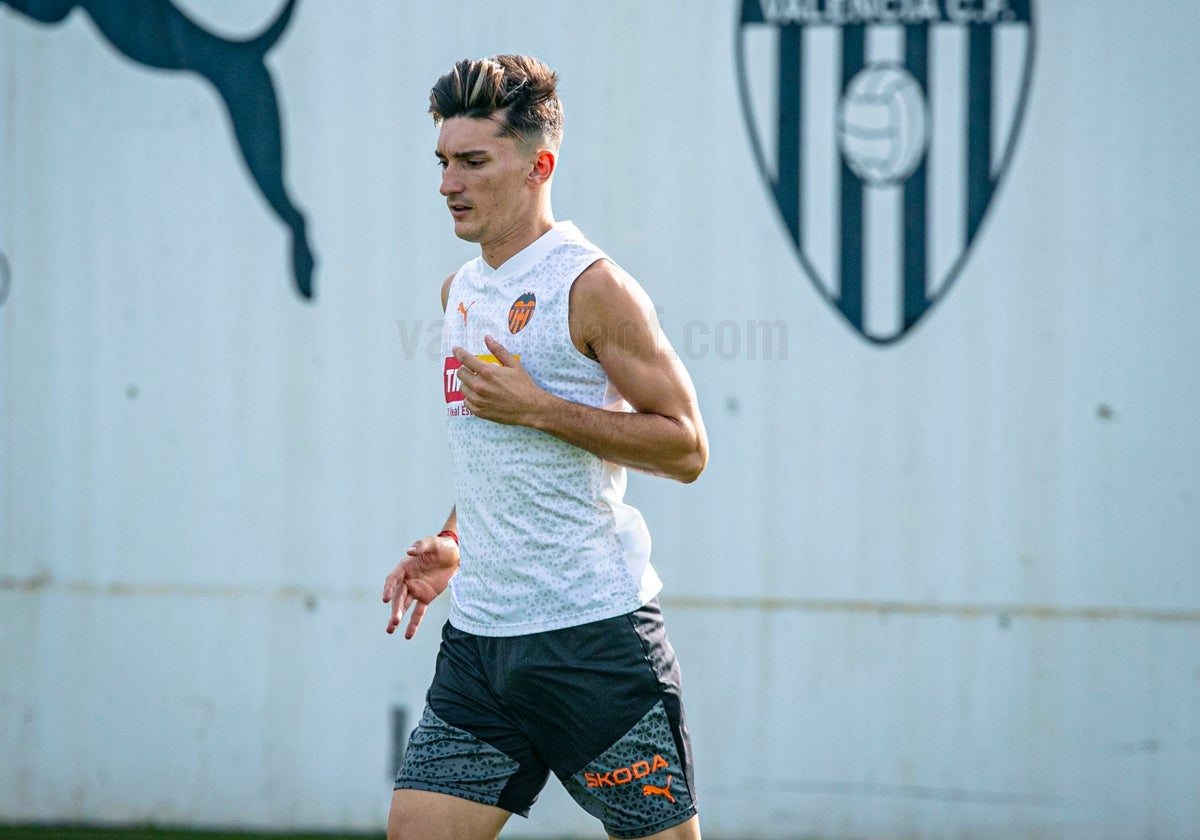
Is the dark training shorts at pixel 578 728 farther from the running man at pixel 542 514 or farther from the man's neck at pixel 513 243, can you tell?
the man's neck at pixel 513 243

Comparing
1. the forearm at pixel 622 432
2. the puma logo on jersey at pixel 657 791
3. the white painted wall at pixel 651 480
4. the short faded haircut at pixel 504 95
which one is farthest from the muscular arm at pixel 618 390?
the white painted wall at pixel 651 480

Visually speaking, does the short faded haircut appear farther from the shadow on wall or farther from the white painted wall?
the shadow on wall

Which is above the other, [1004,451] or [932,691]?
[1004,451]

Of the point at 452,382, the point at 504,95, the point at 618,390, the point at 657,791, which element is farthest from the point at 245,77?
the point at 657,791

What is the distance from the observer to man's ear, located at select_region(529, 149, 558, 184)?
2.57 metres

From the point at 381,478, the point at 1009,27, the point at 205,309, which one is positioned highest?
the point at 1009,27

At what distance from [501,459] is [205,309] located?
2185 millimetres

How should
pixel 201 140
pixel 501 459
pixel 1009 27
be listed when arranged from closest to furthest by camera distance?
pixel 501 459 → pixel 1009 27 → pixel 201 140

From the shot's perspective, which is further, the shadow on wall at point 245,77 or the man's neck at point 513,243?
the shadow on wall at point 245,77

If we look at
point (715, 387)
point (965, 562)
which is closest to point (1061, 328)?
point (965, 562)

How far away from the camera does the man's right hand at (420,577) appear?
2637mm

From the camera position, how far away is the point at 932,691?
410 cm

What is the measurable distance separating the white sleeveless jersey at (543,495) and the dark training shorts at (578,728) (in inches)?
2.3

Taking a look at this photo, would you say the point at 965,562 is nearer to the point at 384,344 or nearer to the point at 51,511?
the point at 384,344
